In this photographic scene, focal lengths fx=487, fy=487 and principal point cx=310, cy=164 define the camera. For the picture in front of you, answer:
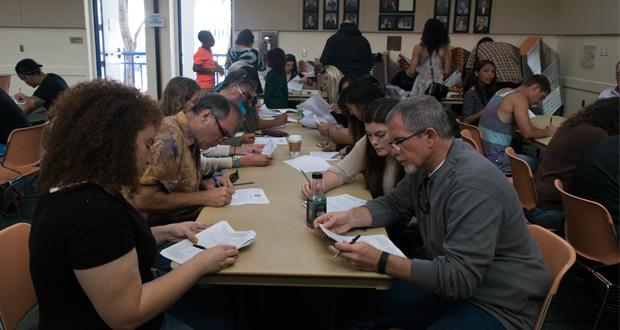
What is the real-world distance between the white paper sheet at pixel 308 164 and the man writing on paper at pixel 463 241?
1.18 m

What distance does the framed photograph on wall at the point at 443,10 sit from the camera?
821 centimetres

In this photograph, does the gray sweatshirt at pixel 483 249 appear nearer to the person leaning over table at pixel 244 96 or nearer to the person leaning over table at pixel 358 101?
the person leaning over table at pixel 358 101

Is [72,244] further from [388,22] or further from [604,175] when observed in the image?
[388,22]

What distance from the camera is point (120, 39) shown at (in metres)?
8.91

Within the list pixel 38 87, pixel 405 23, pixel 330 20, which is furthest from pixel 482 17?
pixel 38 87

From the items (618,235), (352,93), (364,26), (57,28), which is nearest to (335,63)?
(352,93)

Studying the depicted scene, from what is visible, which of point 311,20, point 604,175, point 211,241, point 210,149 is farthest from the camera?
point 311,20

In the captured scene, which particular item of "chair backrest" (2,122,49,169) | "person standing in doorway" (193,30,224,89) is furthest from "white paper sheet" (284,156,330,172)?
"person standing in doorway" (193,30,224,89)

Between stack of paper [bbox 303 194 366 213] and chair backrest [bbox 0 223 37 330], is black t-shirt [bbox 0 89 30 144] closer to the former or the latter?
chair backrest [bbox 0 223 37 330]

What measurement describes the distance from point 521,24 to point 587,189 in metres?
6.64

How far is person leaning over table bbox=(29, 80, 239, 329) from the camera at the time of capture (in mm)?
1223

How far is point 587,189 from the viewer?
252 centimetres

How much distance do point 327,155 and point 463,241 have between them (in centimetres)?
189

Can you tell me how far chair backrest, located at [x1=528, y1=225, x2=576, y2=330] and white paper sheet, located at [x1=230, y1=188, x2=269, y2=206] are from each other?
1.18 meters
